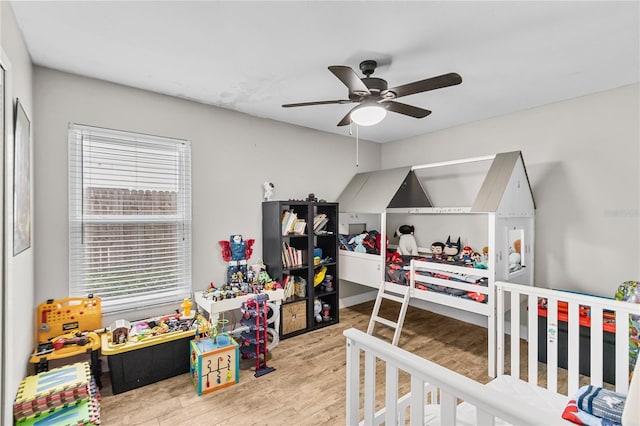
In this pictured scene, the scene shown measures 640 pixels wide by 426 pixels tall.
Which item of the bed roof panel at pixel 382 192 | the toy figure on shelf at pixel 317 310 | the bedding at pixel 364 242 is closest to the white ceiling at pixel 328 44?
the bed roof panel at pixel 382 192

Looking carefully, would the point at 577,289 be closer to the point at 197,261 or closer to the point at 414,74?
the point at 414,74

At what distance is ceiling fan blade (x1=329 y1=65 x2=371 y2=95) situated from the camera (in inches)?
66.7

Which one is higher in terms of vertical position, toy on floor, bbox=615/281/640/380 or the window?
the window

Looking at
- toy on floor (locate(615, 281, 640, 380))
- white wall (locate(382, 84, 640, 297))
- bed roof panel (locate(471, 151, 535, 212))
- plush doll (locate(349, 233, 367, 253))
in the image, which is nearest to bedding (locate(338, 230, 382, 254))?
plush doll (locate(349, 233, 367, 253))

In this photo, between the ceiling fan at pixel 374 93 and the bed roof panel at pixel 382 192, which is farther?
the bed roof panel at pixel 382 192

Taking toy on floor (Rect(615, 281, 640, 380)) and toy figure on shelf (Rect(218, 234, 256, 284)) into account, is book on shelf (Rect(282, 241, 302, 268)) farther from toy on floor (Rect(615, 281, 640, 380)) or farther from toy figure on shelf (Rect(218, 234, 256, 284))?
toy on floor (Rect(615, 281, 640, 380))

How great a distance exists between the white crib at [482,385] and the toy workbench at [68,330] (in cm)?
196

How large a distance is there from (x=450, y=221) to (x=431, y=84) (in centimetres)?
228

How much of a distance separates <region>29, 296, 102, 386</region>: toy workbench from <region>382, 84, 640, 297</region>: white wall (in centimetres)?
394

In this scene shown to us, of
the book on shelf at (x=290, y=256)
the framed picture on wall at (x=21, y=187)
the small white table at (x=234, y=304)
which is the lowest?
the small white table at (x=234, y=304)

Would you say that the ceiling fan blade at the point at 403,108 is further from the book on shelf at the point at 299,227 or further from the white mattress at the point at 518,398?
the white mattress at the point at 518,398

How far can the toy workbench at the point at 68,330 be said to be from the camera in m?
2.12

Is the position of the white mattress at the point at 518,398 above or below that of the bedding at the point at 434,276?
below

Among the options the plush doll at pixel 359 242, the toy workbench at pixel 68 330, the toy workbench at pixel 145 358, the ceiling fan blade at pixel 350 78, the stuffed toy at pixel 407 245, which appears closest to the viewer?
the ceiling fan blade at pixel 350 78
